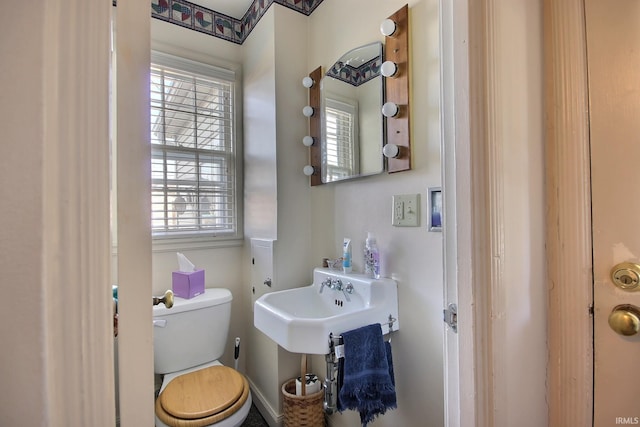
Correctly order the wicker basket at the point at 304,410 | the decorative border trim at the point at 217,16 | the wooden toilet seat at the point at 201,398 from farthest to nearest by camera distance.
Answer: the decorative border trim at the point at 217,16 < the wicker basket at the point at 304,410 < the wooden toilet seat at the point at 201,398

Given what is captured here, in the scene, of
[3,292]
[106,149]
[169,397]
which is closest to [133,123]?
[106,149]

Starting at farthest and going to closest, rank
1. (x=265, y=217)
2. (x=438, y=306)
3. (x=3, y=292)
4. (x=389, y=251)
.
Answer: (x=265, y=217)
(x=389, y=251)
(x=438, y=306)
(x=3, y=292)

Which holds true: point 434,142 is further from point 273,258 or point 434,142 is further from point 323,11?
point 323,11

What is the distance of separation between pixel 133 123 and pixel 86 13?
0.12 m

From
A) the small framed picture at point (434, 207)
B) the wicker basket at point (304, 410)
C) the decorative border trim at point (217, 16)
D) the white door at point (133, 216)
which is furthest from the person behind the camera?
the decorative border trim at point (217, 16)

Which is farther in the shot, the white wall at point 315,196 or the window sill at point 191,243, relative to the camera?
the window sill at point 191,243

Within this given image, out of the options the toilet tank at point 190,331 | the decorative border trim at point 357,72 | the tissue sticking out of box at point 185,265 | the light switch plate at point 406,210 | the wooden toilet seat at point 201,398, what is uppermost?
the decorative border trim at point 357,72

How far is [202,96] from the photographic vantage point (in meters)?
1.79

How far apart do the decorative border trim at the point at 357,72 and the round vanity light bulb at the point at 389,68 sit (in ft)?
0.37

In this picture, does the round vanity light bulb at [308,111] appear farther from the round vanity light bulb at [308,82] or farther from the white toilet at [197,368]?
the white toilet at [197,368]

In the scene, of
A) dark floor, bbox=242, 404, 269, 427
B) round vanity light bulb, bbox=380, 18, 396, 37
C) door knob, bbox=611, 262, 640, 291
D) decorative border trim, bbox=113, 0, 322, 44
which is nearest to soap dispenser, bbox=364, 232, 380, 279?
door knob, bbox=611, 262, 640, 291

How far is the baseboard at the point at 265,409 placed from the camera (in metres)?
1.49

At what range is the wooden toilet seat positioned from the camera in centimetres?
109

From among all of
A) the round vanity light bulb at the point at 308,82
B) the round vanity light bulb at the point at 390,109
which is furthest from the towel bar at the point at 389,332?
the round vanity light bulb at the point at 308,82
